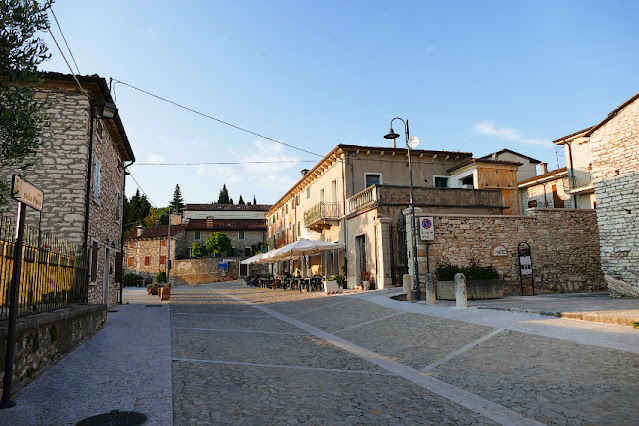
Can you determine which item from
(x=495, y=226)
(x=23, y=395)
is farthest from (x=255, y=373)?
(x=495, y=226)

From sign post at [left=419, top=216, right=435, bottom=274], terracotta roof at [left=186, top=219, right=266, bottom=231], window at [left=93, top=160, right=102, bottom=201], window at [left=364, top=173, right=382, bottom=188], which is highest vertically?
terracotta roof at [left=186, top=219, right=266, bottom=231]

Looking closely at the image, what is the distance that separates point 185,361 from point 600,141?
45.5ft

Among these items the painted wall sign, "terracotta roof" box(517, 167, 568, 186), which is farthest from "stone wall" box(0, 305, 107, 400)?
"terracotta roof" box(517, 167, 568, 186)

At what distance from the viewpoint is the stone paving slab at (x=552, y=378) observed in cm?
379

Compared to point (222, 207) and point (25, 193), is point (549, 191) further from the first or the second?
point (222, 207)

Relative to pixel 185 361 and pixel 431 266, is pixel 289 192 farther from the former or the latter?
pixel 185 361

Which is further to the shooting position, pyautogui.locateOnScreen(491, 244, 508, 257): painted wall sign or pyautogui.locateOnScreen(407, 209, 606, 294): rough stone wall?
pyautogui.locateOnScreen(491, 244, 508, 257): painted wall sign

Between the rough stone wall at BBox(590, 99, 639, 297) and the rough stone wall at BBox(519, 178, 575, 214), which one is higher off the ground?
the rough stone wall at BBox(519, 178, 575, 214)

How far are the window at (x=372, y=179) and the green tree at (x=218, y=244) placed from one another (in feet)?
92.4

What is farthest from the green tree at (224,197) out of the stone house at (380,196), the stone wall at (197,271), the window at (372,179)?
the window at (372,179)

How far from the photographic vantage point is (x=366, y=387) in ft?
15.2

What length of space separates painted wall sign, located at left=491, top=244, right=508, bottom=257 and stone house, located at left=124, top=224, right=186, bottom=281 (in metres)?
39.1

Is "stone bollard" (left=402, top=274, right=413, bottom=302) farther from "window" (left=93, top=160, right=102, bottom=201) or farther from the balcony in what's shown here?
the balcony

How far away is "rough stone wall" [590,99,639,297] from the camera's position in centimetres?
1248
